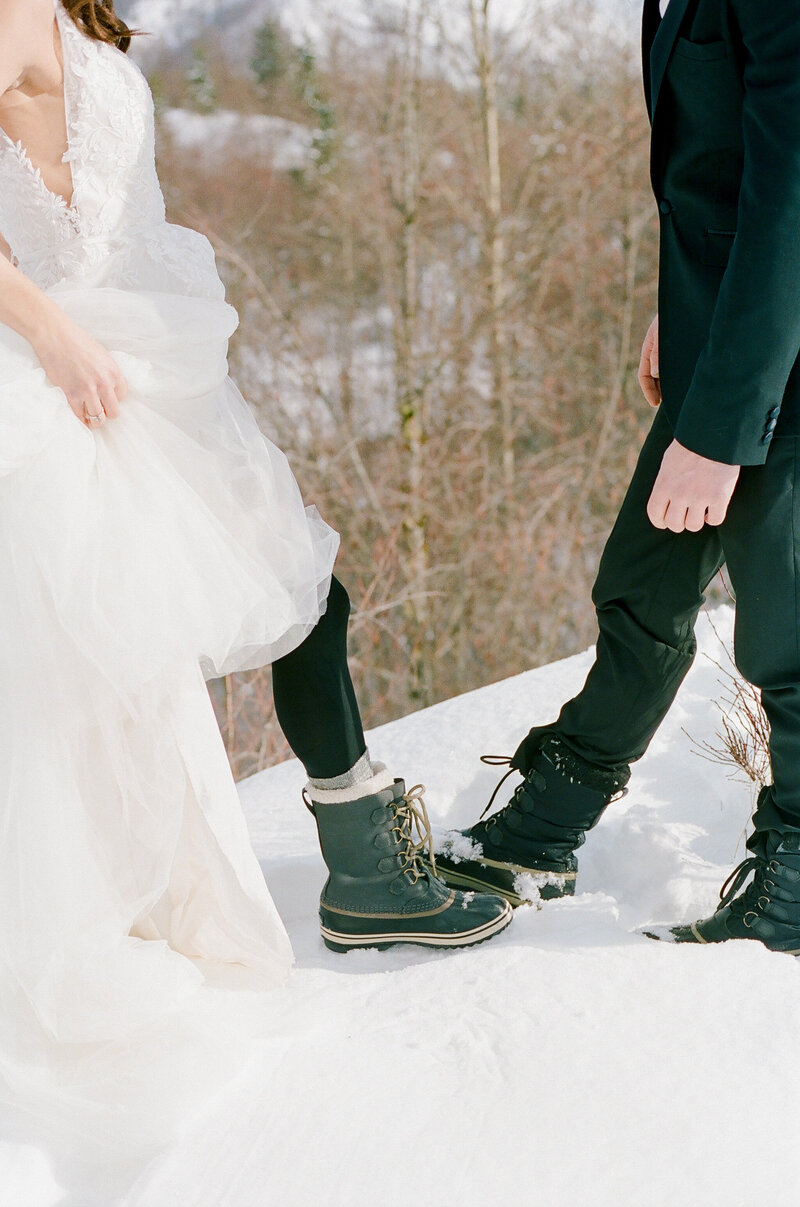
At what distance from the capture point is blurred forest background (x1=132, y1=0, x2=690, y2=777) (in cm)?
735

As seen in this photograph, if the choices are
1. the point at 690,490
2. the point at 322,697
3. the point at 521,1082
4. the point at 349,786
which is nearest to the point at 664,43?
the point at 690,490

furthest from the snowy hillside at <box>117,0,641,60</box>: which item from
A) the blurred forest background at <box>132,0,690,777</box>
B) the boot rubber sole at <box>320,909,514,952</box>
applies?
the boot rubber sole at <box>320,909,514,952</box>

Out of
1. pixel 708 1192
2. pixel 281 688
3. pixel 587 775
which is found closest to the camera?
pixel 708 1192

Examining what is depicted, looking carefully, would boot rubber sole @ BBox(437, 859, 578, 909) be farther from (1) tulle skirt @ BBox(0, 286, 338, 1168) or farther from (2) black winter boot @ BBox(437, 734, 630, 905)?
(1) tulle skirt @ BBox(0, 286, 338, 1168)

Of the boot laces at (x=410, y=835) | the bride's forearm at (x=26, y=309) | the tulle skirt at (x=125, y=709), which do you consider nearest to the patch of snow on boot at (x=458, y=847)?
the boot laces at (x=410, y=835)

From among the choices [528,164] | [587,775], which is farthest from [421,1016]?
[528,164]

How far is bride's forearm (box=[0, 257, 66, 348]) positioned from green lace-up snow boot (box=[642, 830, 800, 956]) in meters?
1.25

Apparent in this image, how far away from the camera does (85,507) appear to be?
1.23 metres

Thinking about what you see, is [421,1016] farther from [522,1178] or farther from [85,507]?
[85,507]

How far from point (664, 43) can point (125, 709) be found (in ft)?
3.88

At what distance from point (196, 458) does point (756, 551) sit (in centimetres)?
82

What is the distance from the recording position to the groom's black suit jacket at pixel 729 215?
1.21 m

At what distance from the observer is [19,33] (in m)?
1.19

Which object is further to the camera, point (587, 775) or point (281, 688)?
point (587, 775)
